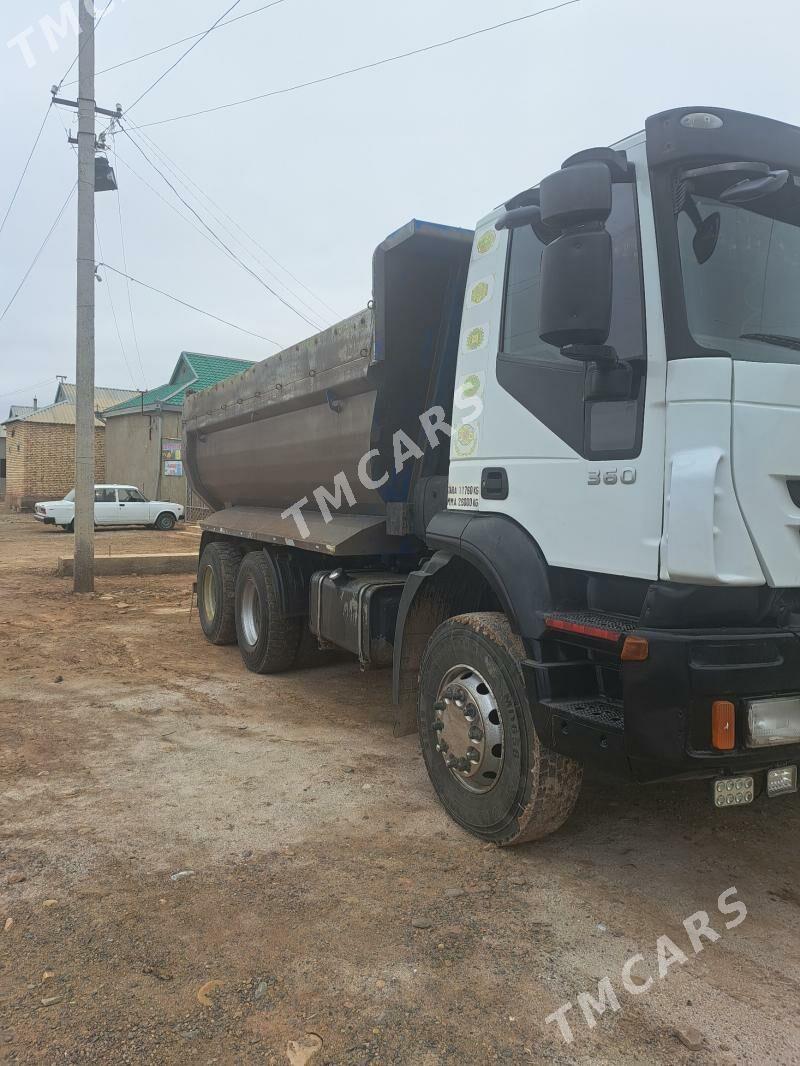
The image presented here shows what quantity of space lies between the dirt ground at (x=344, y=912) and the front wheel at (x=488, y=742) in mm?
202

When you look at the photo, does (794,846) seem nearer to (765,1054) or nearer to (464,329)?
(765,1054)

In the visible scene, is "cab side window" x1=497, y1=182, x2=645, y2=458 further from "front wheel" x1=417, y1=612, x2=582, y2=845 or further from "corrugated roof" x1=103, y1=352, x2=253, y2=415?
"corrugated roof" x1=103, y1=352, x2=253, y2=415

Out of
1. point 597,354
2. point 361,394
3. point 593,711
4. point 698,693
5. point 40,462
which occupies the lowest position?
point 593,711

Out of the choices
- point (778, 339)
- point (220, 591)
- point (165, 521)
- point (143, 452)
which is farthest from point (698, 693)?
point (143, 452)

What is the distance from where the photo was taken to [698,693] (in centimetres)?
276

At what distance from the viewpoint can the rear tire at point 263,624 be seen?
7094mm

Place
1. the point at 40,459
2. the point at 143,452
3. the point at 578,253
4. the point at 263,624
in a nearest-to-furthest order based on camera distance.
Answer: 1. the point at 578,253
2. the point at 263,624
3. the point at 143,452
4. the point at 40,459

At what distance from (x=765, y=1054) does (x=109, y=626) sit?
8907 millimetres

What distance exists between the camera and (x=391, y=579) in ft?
18.2

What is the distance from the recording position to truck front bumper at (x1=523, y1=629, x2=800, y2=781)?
2768 mm

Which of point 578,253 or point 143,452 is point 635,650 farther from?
point 143,452

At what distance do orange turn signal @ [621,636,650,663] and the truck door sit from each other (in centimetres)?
27

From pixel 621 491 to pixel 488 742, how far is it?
134 centimetres

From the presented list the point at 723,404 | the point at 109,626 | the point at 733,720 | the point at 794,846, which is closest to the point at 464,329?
the point at 723,404
